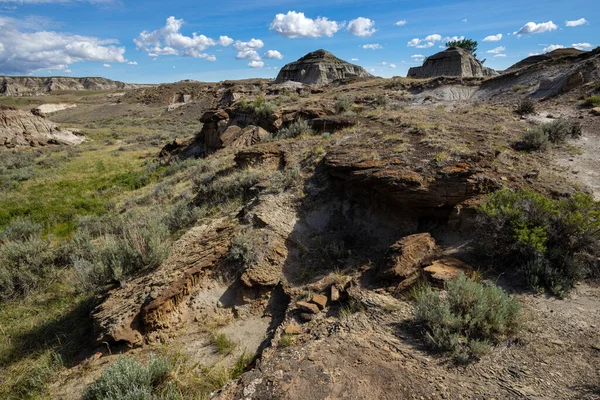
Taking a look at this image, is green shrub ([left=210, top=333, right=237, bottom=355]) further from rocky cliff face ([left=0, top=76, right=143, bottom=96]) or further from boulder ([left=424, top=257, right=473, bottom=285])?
rocky cliff face ([left=0, top=76, right=143, bottom=96])

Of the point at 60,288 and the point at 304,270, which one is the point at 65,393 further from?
the point at 304,270

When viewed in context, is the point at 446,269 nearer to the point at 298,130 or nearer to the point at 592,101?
the point at 298,130

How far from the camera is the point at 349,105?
591 inches

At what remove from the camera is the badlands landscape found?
3.29 metres

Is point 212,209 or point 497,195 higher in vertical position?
point 497,195

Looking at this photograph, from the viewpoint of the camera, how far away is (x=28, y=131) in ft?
83.8

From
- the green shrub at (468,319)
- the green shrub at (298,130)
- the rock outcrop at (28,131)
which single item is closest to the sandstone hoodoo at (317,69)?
the rock outcrop at (28,131)

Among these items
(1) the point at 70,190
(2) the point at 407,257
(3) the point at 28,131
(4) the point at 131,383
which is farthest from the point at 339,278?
(3) the point at 28,131

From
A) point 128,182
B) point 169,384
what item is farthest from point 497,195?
point 128,182

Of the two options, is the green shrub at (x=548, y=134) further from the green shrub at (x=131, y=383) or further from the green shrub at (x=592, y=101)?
the green shrub at (x=131, y=383)

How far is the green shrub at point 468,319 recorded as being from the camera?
3.31 metres

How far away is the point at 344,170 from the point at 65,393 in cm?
589

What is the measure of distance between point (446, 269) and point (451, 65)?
124 ft

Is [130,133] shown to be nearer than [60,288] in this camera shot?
No
